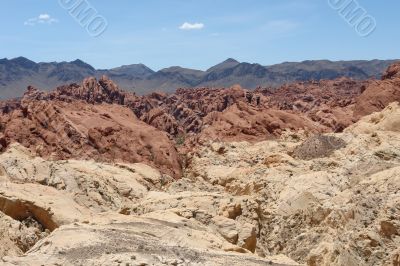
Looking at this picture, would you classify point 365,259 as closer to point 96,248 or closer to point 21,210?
point 96,248

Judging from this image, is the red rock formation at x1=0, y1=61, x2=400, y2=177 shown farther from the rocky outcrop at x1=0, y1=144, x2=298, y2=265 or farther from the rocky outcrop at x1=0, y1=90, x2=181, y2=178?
the rocky outcrop at x1=0, y1=144, x2=298, y2=265

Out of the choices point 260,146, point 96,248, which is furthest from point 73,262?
point 260,146

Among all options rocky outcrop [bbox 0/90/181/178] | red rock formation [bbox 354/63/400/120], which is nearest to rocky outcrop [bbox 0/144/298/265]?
rocky outcrop [bbox 0/90/181/178]

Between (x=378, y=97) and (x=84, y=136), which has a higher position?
(x=378, y=97)

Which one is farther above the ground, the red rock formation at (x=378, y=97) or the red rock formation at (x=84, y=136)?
the red rock formation at (x=378, y=97)

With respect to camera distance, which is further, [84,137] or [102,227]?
[84,137]

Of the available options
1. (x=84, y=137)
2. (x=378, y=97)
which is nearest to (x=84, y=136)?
(x=84, y=137)

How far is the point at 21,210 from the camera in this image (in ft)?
51.6

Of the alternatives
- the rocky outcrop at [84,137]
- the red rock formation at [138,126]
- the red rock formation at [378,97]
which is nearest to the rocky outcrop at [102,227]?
the rocky outcrop at [84,137]

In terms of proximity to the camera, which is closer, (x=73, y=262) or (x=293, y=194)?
(x=73, y=262)

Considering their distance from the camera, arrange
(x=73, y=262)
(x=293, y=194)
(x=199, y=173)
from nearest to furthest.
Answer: (x=73, y=262) < (x=293, y=194) < (x=199, y=173)

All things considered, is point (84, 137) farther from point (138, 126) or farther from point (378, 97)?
point (378, 97)

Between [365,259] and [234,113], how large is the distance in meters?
37.7

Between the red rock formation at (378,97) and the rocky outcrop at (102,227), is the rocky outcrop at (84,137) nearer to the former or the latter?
the rocky outcrop at (102,227)
